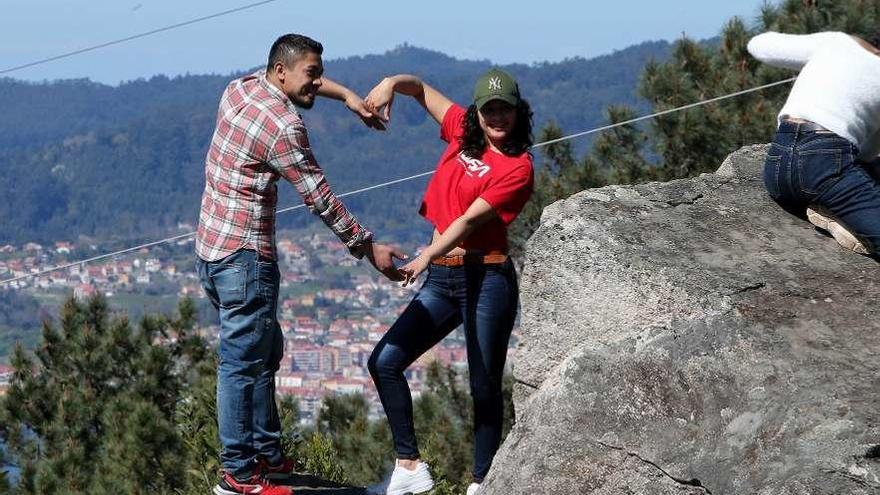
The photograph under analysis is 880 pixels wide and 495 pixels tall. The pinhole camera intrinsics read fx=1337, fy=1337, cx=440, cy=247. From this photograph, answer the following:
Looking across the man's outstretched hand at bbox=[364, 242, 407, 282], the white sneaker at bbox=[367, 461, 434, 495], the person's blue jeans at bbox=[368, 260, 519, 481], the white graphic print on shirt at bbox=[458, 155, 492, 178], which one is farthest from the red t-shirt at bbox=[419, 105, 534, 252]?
the white sneaker at bbox=[367, 461, 434, 495]

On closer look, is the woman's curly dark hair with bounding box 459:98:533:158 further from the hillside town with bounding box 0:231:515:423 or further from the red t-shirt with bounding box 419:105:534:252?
the hillside town with bounding box 0:231:515:423

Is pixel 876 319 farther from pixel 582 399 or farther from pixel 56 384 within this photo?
pixel 56 384

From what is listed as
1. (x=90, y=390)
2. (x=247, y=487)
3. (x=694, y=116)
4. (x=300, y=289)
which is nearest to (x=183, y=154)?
(x=300, y=289)

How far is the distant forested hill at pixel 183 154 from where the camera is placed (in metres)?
114

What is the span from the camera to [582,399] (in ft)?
13.6

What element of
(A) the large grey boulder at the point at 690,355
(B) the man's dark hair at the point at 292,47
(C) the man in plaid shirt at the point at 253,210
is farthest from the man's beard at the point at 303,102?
(A) the large grey boulder at the point at 690,355

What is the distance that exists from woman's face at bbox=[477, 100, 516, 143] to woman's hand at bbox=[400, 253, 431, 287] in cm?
51

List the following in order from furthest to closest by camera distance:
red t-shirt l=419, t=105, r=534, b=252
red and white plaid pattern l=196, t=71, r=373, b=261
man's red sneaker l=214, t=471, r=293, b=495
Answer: man's red sneaker l=214, t=471, r=293, b=495, red t-shirt l=419, t=105, r=534, b=252, red and white plaid pattern l=196, t=71, r=373, b=261

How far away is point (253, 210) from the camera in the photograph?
4.56 metres

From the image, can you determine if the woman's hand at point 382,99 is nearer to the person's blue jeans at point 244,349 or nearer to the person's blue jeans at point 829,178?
the person's blue jeans at point 244,349

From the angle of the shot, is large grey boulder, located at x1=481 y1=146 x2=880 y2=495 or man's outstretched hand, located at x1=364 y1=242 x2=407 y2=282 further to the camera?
man's outstretched hand, located at x1=364 y1=242 x2=407 y2=282

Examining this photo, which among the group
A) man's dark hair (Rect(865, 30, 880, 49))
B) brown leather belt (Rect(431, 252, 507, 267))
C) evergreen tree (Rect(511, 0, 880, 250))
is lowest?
evergreen tree (Rect(511, 0, 880, 250))

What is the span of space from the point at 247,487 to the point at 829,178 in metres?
2.31

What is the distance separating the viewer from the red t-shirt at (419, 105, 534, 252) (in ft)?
15.0
